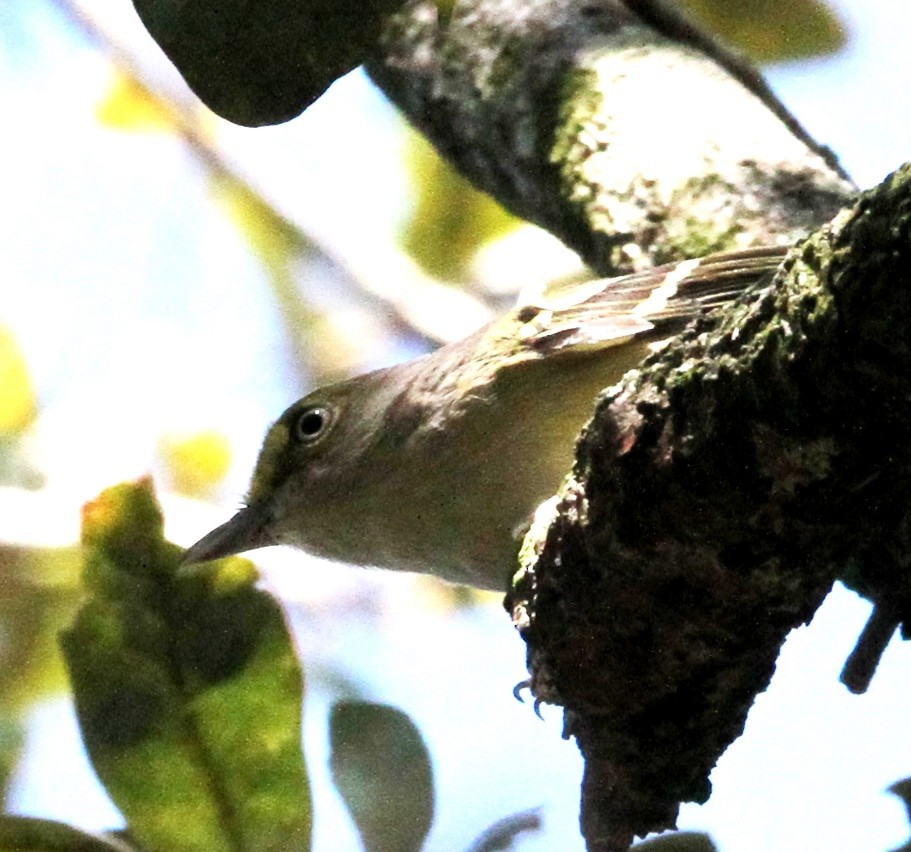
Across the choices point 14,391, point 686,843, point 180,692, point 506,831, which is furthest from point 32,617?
point 686,843

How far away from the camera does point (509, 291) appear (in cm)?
452

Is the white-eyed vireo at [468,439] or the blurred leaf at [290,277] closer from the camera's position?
the white-eyed vireo at [468,439]

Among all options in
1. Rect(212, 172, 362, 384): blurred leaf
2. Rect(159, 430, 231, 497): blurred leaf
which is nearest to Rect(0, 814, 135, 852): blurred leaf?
Rect(159, 430, 231, 497): blurred leaf

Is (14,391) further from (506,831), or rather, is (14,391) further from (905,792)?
(905,792)

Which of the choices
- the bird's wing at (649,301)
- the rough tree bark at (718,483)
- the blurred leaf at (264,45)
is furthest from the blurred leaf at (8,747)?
the blurred leaf at (264,45)

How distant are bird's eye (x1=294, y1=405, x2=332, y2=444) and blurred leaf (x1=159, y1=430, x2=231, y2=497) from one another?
165 cm

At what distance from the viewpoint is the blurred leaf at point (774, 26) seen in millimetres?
3641

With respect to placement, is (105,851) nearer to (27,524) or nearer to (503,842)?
(503,842)

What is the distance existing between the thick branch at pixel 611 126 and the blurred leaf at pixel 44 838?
60.2 inches

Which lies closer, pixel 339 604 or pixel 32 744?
pixel 32 744

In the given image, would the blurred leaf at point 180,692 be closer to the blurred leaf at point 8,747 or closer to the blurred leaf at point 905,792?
the blurred leaf at point 8,747

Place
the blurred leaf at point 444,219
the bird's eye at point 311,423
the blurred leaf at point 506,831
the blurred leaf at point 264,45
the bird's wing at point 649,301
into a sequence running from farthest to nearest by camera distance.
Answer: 1. the blurred leaf at point 444,219
2. the bird's eye at point 311,423
3. the bird's wing at point 649,301
4. the blurred leaf at point 506,831
5. the blurred leaf at point 264,45

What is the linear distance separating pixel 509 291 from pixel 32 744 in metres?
2.41

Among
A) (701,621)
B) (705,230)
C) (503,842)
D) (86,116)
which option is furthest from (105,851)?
(86,116)
